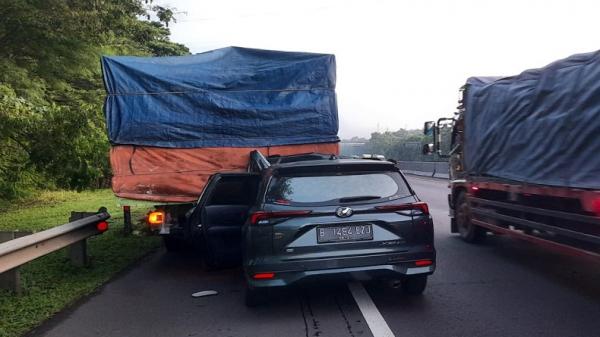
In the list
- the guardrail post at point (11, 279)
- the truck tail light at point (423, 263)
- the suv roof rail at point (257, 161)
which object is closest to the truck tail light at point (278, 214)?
the truck tail light at point (423, 263)

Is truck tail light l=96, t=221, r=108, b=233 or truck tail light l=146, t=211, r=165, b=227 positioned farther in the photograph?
truck tail light l=146, t=211, r=165, b=227

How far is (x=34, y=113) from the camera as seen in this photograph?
30.9 ft

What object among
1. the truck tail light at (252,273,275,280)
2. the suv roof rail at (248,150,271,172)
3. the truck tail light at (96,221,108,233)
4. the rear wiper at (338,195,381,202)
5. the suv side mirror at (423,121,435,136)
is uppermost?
the suv side mirror at (423,121,435,136)

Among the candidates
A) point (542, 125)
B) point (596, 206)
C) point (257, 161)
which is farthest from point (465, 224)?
point (596, 206)

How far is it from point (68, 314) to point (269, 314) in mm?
2128

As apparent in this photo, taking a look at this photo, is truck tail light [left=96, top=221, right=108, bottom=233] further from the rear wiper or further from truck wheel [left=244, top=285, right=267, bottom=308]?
the rear wiper

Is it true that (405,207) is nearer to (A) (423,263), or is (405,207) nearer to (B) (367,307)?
(A) (423,263)

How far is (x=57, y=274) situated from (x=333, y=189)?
14.5ft

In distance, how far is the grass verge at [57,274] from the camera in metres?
5.70

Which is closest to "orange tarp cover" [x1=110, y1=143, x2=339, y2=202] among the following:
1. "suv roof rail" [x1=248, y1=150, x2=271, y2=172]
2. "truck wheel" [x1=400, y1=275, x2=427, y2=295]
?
"suv roof rail" [x1=248, y1=150, x2=271, y2=172]

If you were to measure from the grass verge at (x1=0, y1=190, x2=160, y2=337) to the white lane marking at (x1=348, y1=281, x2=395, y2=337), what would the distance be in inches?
127

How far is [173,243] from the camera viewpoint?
9.54 m

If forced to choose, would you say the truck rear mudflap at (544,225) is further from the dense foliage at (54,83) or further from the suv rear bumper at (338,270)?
the dense foliage at (54,83)

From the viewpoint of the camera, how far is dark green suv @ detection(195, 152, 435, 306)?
520 centimetres
